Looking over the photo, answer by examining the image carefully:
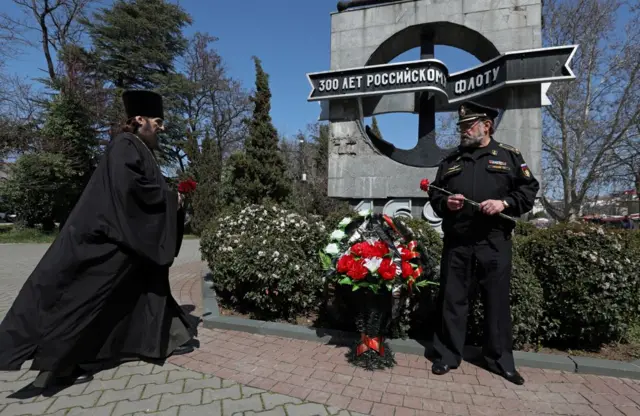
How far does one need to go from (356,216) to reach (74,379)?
109 inches

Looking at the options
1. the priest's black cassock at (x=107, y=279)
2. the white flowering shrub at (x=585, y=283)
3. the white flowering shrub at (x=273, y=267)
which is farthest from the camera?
the white flowering shrub at (x=273, y=267)

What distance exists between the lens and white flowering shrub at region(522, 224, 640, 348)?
10.5 feet

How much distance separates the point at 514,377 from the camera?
283 centimetres

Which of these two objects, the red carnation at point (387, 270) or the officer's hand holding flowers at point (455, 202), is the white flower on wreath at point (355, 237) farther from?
the officer's hand holding flowers at point (455, 202)

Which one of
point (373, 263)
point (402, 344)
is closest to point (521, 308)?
point (402, 344)

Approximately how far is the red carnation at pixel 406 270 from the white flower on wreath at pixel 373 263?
249 mm

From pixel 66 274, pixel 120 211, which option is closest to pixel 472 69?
pixel 120 211

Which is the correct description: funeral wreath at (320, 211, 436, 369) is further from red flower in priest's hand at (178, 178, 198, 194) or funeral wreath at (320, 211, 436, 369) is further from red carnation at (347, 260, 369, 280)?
red flower in priest's hand at (178, 178, 198, 194)

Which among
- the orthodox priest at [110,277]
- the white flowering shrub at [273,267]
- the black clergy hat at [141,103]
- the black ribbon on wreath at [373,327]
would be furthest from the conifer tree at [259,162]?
the black ribbon on wreath at [373,327]

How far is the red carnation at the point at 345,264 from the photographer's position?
2905 millimetres

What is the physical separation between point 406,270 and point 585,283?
1737mm

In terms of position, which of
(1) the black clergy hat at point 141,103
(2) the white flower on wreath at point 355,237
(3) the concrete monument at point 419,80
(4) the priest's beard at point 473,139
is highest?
(3) the concrete monument at point 419,80

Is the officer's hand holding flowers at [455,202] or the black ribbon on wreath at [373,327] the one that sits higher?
the officer's hand holding flowers at [455,202]

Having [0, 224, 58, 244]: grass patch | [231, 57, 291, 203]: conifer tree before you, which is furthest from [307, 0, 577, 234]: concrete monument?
[0, 224, 58, 244]: grass patch
